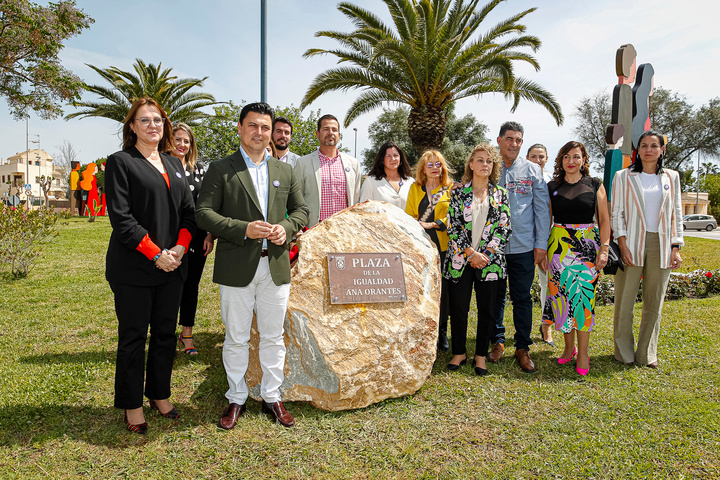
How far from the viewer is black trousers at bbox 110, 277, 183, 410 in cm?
304

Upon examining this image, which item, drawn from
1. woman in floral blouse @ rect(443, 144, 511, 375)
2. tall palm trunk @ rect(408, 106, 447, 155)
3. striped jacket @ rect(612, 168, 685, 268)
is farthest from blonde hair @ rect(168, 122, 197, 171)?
tall palm trunk @ rect(408, 106, 447, 155)

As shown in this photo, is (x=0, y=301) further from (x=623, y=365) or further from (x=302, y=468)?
(x=623, y=365)

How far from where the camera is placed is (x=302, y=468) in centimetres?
277

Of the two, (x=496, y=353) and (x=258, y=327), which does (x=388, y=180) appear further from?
(x=258, y=327)

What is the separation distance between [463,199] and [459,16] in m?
9.81

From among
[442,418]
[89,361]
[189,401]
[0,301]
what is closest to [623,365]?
[442,418]

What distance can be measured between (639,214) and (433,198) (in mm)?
2067

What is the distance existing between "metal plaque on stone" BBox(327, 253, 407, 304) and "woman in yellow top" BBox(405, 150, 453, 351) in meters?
0.88

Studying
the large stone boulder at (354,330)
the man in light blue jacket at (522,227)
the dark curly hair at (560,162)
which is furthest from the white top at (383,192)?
the dark curly hair at (560,162)

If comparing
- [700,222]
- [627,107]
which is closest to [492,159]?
[627,107]

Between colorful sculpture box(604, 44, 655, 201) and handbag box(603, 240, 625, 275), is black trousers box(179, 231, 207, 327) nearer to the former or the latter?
handbag box(603, 240, 625, 275)

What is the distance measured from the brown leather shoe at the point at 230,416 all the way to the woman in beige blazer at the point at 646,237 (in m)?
3.84

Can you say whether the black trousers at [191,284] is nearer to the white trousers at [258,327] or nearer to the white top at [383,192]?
the white trousers at [258,327]

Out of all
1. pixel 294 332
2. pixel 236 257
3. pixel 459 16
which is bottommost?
pixel 294 332
